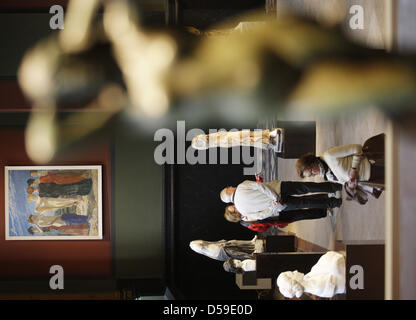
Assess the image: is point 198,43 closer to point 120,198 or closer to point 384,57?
point 384,57

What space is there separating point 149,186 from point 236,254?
6.01ft

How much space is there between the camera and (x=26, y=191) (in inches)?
278

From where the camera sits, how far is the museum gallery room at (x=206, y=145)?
140 cm

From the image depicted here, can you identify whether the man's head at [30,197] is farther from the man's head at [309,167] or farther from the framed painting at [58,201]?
the man's head at [309,167]

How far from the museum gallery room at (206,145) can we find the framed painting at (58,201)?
20 mm

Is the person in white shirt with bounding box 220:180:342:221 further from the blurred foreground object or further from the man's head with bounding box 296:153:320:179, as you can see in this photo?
the blurred foreground object

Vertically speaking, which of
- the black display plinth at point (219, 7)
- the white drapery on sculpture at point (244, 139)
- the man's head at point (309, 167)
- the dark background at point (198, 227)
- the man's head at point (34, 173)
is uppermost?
the black display plinth at point (219, 7)

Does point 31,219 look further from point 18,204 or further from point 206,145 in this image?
point 206,145

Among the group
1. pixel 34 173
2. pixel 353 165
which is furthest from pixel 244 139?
pixel 34 173

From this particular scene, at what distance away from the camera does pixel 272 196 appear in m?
4.95

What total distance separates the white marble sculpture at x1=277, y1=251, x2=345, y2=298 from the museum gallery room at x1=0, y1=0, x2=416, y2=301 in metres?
0.01

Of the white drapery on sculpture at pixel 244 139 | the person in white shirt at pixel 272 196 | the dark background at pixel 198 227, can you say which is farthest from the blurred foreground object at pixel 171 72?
the dark background at pixel 198 227

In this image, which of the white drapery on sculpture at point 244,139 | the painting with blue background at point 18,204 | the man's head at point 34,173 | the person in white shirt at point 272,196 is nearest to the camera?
the person in white shirt at point 272,196
